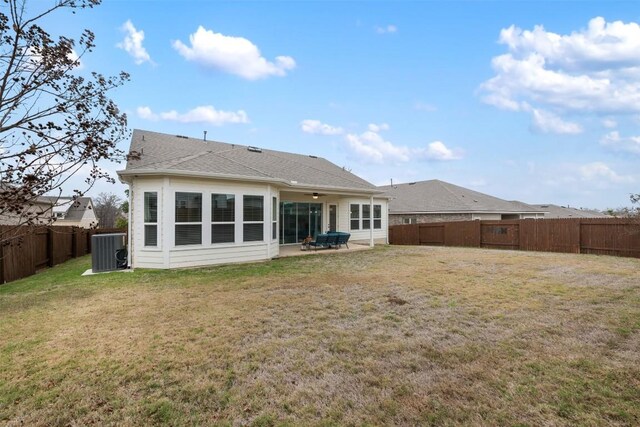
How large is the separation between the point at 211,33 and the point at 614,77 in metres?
16.1

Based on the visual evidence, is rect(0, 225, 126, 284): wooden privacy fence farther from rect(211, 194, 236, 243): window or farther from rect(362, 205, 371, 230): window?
rect(362, 205, 371, 230): window

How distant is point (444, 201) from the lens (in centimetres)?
2541

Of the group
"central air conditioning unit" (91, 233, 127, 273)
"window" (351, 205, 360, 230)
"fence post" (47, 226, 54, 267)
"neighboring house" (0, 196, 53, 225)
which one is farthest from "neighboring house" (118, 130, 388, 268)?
"neighboring house" (0, 196, 53, 225)

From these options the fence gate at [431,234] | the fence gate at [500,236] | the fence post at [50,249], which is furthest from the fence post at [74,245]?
the fence gate at [500,236]

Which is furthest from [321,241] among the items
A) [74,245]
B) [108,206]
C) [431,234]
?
[108,206]

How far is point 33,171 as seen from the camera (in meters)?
2.43

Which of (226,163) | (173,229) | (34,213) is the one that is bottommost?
(173,229)

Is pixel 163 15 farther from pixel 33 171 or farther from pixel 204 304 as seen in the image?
pixel 33 171

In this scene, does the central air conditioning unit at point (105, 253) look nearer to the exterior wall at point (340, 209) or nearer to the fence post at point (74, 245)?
the fence post at point (74, 245)

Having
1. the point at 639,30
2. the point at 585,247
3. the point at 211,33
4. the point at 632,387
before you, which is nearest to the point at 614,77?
the point at 639,30

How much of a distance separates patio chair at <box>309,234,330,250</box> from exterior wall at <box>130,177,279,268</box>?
4.49 m

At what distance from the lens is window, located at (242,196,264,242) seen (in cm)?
1145

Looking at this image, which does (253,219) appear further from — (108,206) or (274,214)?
(108,206)

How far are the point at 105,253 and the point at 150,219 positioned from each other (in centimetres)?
194
